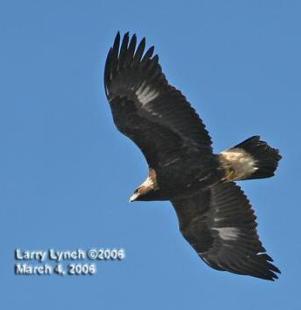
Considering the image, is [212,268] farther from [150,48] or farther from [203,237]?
[150,48]

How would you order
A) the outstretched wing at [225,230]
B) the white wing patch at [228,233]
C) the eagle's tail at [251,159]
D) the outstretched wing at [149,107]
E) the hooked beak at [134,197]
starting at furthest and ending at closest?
the white wing patch at [228,233] < the outstretched wing at [225,230] < the hooked beak at [134,197] < the eagle's tail at [251,159] < the outstretched wing at [149,107]

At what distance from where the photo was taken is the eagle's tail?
1919 cm

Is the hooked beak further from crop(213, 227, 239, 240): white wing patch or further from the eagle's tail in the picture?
crop(213, 227, 239, 240): white wing patch

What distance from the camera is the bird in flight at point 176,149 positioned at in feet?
61.7

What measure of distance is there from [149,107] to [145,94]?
22 cm

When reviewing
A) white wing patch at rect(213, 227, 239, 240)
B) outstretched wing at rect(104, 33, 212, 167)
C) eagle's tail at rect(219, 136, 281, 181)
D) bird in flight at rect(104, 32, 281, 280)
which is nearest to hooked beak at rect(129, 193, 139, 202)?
bird in flight at rect(104, 32, 281, 280)

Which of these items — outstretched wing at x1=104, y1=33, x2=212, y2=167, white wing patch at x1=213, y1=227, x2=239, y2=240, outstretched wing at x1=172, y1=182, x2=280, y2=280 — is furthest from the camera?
white wing patch at x1=213, y1=227, x2=239, y2=240

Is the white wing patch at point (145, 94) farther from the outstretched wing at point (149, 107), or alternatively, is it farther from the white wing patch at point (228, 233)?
the white wing patch at point (228, 233)

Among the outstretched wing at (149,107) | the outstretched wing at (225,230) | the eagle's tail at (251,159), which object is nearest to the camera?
the outstretched wing at (149,107)

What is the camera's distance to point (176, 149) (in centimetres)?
1930

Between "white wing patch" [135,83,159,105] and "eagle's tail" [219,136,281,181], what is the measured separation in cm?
139

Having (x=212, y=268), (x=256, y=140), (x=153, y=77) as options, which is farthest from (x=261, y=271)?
(x=153, y=77)

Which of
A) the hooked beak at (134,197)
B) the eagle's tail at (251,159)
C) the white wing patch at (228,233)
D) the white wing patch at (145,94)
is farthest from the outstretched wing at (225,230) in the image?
the white wing patch at (145,94)

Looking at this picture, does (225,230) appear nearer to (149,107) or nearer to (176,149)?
(176,149)
